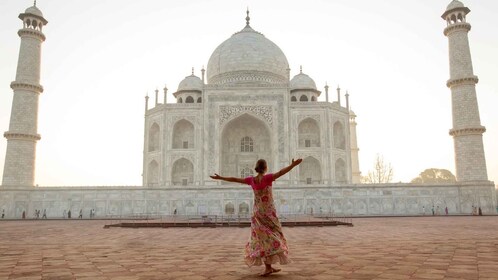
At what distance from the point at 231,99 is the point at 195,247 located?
21162mm

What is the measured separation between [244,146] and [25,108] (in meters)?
14.0

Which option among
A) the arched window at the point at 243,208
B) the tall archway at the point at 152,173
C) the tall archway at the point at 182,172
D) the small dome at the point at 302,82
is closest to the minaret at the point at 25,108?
the tall archway at the point at 152,173

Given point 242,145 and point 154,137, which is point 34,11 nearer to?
point 154,137

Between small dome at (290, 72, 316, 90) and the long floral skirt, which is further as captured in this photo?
small dome at (290, 72, 316, 90)

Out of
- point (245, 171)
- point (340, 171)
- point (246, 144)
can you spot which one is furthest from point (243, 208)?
point (340, 171)

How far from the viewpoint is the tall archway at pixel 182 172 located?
2734 cm

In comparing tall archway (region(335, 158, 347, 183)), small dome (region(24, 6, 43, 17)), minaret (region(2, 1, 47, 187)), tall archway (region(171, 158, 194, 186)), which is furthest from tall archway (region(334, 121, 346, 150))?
small dome (region(24, 6, 43, 17))

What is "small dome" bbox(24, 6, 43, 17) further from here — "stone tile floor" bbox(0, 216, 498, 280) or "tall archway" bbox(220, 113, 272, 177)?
"stone tile floor" bbox(0, 216, 498, 280)

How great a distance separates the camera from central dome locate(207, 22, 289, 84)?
102 feet

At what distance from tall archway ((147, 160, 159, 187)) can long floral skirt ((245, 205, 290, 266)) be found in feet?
80.6

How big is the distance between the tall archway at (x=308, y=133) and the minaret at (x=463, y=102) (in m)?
8.96

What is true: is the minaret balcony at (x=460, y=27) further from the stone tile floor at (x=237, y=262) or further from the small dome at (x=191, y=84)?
the stone tile floor at (x=237, y=262)

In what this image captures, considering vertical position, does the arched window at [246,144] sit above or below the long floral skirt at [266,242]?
above

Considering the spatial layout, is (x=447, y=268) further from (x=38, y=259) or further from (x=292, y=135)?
(x=292, y=135)
